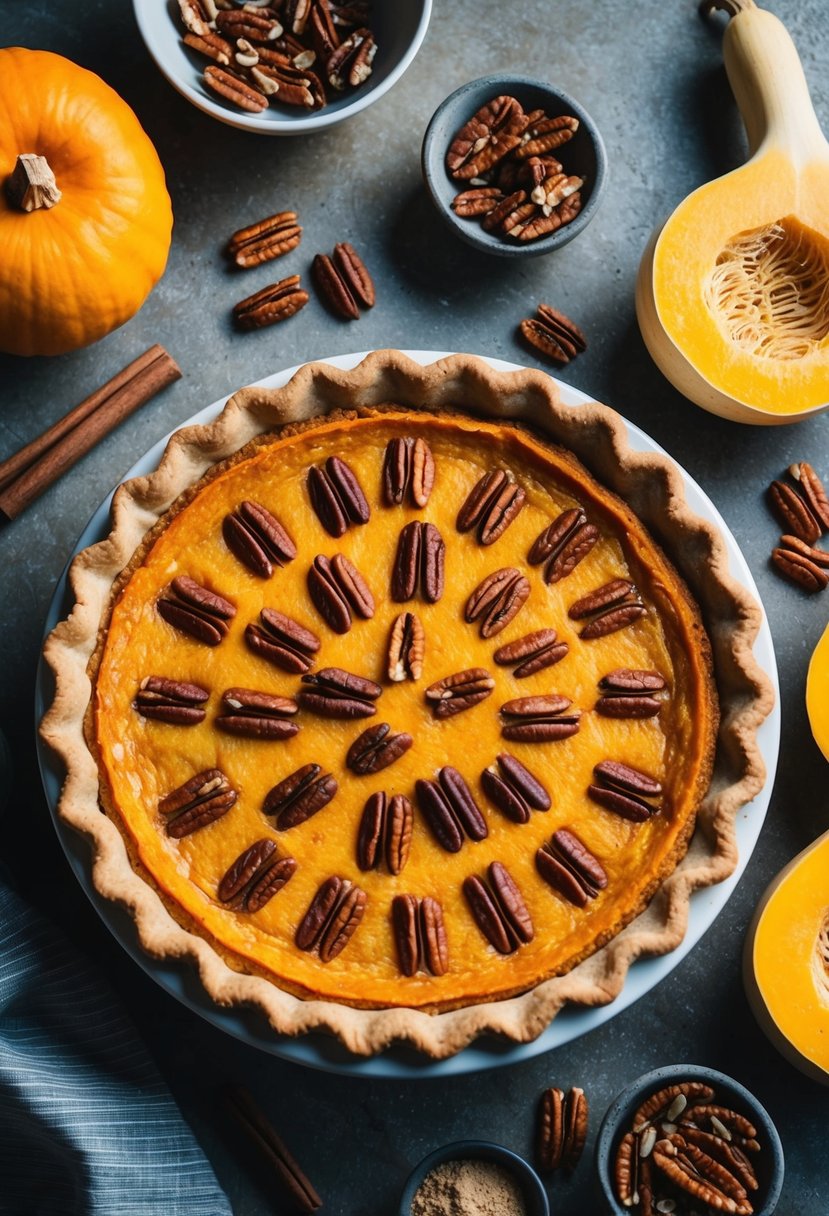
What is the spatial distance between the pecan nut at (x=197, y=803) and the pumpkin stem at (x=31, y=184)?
4.15 feet

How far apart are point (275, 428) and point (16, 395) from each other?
0.75 m

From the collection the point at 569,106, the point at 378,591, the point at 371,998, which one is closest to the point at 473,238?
the point at 569,106

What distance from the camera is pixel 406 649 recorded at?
8.14 ft

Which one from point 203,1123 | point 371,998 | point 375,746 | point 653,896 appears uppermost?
point 375,746

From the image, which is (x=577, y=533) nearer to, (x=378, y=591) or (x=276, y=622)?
(x=378, y=591)

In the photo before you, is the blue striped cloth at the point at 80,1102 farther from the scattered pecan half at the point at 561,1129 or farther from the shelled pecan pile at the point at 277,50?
the shelled pecan pile at the point at 277,50

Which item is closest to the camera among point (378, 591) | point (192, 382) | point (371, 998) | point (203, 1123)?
point (371, 998)

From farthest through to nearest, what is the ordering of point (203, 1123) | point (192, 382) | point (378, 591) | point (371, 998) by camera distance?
point (192, 382) → point (203, 1123) → point (378, 591) → point (371, 998)

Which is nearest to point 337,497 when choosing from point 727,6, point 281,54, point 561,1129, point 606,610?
point 606,610

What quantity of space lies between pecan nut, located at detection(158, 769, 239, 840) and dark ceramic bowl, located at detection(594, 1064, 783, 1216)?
1072mm

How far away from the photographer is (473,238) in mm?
2828

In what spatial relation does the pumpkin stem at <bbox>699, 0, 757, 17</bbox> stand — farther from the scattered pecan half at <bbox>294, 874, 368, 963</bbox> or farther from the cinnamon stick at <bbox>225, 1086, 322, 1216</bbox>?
the cinnamon stick at <bbox>225, 1086, 322, 1216</bbox>

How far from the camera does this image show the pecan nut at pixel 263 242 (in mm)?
2922

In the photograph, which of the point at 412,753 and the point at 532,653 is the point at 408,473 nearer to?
the point at 532,653
